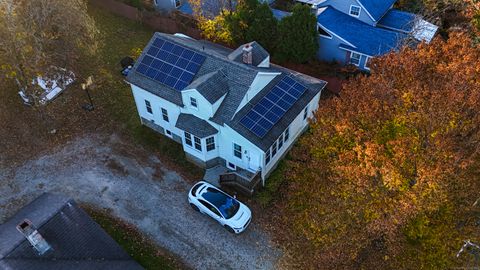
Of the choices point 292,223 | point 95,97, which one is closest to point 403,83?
point 292,223

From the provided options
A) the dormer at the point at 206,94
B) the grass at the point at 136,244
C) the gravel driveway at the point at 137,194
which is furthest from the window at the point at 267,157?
the grass at the point at 136,244

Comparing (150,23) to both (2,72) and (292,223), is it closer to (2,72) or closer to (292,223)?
(2,72)

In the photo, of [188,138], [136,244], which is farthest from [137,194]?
[188,138]

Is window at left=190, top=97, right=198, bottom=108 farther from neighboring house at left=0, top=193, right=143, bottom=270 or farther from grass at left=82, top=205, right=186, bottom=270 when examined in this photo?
neighboring house at left=0, top=193, right=143, bottom=270

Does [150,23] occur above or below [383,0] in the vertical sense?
below

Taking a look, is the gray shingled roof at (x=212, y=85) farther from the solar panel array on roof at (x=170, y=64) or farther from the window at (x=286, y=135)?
the window at (x=286, y=135)

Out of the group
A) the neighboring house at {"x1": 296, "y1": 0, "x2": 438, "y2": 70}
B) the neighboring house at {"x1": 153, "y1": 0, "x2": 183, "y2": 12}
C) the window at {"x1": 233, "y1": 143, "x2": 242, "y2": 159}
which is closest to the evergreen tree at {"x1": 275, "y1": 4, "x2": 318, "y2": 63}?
the neighboring house at {"x1": 296, "y1": 0, "x2": 438, "y2": 70}

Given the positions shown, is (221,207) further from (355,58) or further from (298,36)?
(355,58)
